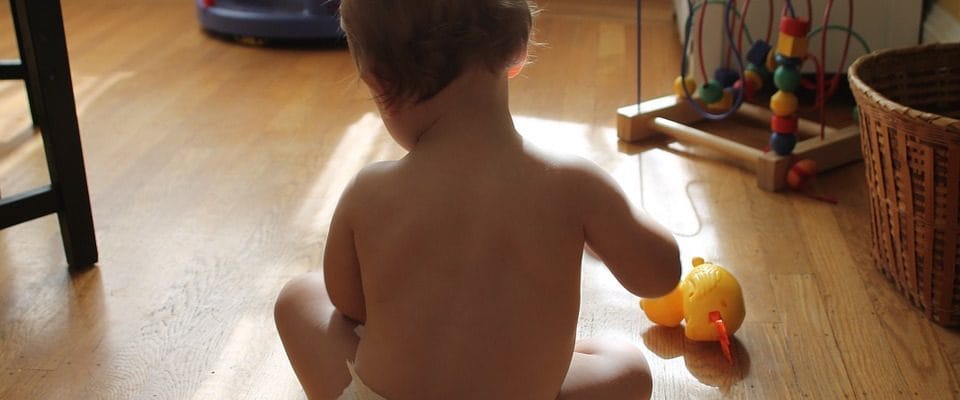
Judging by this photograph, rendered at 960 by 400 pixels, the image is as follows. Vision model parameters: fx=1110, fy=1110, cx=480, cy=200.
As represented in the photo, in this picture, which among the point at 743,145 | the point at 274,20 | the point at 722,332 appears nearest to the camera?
the point at 722,332

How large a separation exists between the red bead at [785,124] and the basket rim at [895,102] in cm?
26

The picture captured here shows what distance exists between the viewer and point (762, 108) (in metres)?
2.08

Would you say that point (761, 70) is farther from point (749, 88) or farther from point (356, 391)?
point (356, 391)

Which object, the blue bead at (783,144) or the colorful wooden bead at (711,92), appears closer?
the blue bead at (783,144)

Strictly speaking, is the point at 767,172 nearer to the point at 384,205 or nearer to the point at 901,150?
the point at 901,150

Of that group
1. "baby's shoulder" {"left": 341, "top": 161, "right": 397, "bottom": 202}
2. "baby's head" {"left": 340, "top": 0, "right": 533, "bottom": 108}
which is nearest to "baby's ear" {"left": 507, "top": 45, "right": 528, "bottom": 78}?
"baby's head" {"left": 340, "top": 0, "right": 533, "bottom": 108}

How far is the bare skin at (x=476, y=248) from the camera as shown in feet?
2.83

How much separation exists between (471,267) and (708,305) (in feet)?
1.67

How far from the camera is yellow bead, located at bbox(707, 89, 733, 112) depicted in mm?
2029

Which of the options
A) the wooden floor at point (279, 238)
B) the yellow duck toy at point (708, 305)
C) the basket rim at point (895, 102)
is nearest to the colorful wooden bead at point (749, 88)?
the wooden floor at point (279, 238)

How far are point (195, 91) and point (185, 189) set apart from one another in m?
0.59

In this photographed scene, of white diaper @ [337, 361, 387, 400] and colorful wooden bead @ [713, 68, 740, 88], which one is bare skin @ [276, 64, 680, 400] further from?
colorful wooden bead @ [713, 68, 740, 88]

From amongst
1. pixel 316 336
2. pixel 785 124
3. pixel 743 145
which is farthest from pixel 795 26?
pixel 316 336

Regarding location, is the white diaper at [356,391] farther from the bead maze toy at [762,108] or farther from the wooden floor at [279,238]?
the bead maze toy at [762,108]
